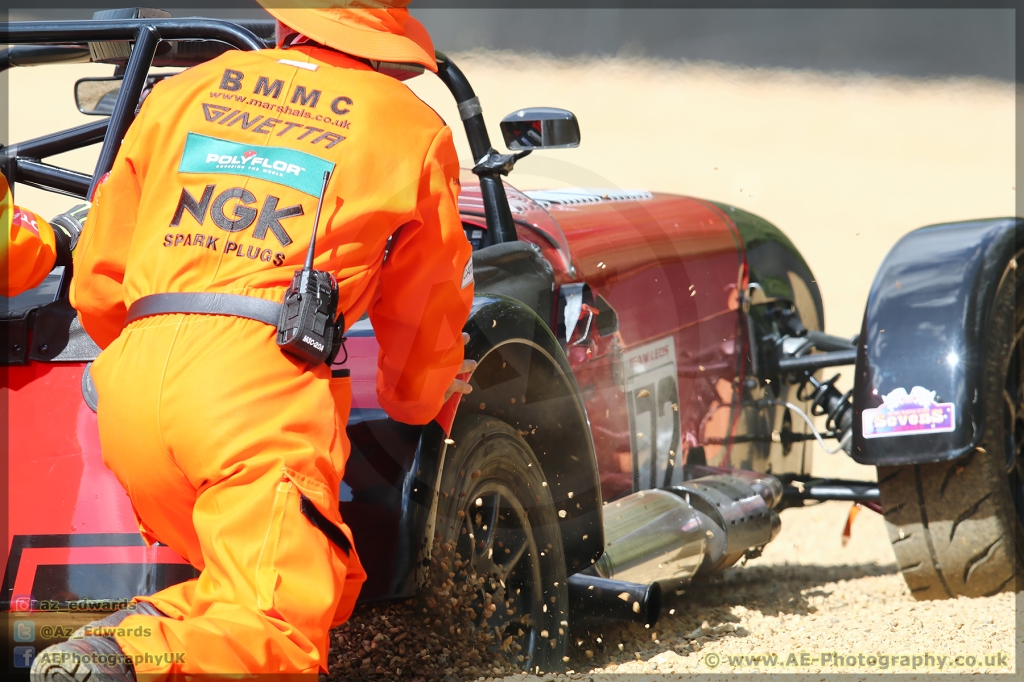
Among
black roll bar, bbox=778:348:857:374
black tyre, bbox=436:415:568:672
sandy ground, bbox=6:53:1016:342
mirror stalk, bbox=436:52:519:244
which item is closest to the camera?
black tyre, bbox=436:415:568:672

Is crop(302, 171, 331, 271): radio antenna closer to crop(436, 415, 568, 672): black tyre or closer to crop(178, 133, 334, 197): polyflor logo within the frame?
crop(178, 133, 334, 197): polyflor logo

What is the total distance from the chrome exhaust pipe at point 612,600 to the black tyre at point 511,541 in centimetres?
6

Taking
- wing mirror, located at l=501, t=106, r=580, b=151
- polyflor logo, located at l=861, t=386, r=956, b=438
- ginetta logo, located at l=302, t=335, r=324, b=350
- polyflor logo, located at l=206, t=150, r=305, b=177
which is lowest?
polyflor logo, located at l=861, t=386, r=956, b=438

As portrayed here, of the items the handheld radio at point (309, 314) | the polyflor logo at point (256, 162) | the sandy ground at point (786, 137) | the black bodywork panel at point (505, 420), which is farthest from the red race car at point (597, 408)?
the sandy ground at point (786, 137)

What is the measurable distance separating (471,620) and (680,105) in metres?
13.2

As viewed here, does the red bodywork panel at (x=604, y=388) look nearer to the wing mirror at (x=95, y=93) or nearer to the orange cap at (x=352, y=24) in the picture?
the orange cap at (x=352, y=24)

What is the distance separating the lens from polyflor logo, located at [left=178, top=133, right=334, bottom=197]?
2.22m

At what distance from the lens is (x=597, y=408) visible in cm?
358

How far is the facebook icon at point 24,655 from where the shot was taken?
236 cm

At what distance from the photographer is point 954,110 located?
17.7 m

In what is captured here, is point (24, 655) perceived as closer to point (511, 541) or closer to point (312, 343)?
point (312, 343)

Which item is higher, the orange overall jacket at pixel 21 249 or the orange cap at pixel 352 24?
the orange cap at pixel 352 24

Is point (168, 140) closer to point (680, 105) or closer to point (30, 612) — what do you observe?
point (30, 612)

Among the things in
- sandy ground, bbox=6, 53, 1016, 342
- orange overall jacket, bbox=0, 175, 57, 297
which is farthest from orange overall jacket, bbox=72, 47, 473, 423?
sandy ground, bbox=6, 53, 1016, 342
